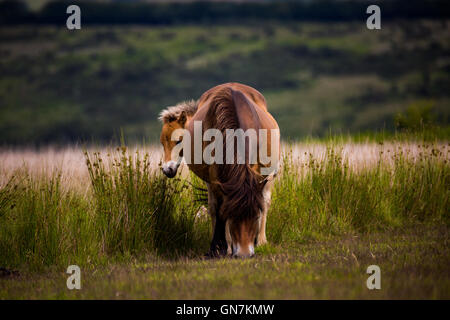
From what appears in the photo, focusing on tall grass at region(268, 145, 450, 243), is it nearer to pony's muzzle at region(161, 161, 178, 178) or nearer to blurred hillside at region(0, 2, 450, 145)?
pony's muzzle at region(161, 161, 178, 178)

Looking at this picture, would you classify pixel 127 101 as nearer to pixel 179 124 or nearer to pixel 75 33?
pixel 75 33

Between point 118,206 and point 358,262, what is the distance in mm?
3255

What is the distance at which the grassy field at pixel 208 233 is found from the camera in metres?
5.54

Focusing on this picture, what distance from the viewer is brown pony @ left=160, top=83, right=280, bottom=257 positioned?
19.9 feet

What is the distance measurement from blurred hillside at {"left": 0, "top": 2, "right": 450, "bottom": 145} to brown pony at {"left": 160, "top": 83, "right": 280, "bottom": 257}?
61416mm

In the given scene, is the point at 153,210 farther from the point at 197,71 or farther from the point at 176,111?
the point at 197,71

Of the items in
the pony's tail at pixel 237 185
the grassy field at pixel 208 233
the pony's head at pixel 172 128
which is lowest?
the grassy field at pixel 208 233

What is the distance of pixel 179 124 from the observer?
320 inches

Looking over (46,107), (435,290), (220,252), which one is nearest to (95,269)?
(220,252)

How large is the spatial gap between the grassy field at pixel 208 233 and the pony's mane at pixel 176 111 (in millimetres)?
571

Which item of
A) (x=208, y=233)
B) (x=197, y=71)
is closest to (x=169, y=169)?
(x=208, y=233)

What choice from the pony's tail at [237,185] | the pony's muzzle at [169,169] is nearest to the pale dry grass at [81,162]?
the pony's muzzle at [169,169]

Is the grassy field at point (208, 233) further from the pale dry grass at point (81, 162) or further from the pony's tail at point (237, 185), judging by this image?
the pony's tail at point (237, 185)

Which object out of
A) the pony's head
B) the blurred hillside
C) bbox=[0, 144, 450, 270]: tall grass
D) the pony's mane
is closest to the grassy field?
bbox=[0, 144, 450, 270]: tall grass
